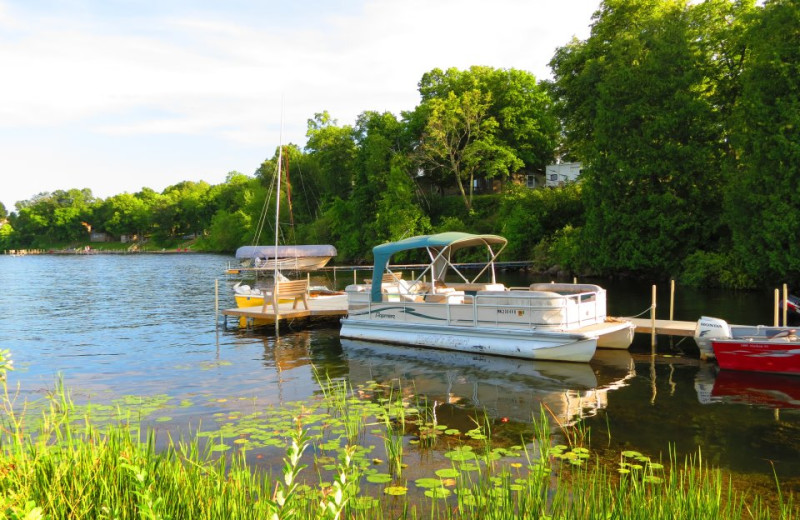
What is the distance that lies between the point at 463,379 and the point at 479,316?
10.00 feet

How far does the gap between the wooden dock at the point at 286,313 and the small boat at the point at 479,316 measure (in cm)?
301

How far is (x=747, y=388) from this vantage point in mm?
13062

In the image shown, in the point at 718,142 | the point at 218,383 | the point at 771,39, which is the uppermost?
the point at 771,39

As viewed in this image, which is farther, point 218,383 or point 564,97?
point 564,97

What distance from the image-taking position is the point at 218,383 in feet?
47.6

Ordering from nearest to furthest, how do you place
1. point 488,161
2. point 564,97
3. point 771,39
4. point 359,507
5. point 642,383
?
1. point 359,507
2. point 642,383
3. point 771,39
4. point 564,97
5. point 488,161

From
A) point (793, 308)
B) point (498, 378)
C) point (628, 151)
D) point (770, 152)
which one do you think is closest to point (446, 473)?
point (498, 378)

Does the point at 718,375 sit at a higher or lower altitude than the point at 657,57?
lower

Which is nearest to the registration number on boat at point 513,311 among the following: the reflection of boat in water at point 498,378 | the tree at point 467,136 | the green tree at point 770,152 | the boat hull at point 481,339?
the boat hull at point 481,339

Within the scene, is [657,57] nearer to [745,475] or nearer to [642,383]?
[642,383]

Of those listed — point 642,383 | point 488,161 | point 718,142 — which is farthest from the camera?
point 488,161

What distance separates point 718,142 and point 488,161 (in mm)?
23457

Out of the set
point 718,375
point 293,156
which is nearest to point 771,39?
point 718,375

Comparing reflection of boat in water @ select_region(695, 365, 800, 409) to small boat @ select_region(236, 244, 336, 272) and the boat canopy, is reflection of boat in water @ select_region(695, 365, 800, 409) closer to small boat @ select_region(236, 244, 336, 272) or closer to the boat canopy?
the boat canopy
